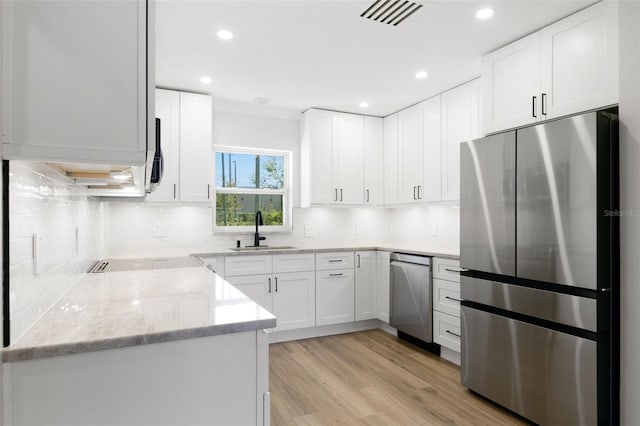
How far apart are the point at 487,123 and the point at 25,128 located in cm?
277

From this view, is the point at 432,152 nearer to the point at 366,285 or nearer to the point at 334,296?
the point at 366,285

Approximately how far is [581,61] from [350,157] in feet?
8.33

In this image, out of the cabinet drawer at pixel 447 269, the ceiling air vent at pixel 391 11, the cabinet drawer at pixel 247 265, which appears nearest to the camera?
the ceiling air vent at pixel 391 11

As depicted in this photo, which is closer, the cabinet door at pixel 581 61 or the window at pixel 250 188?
the cabinet door at pixel 581 61

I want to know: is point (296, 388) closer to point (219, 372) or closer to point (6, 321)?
point (219, 372)

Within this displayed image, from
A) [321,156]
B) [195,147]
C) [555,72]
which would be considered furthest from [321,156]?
[555,72]

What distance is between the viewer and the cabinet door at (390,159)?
4.39 meters

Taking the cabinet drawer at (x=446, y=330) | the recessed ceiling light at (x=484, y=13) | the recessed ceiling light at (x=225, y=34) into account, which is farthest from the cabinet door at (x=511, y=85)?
the recessed ceiling light at (x=225, y=34)

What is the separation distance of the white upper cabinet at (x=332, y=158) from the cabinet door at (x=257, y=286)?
3.43 feet

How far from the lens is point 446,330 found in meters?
3.24

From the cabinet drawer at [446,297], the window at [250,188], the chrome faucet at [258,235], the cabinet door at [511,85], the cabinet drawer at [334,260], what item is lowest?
the cabinet drawer at [446,297]

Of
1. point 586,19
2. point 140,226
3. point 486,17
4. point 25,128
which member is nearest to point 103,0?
point 25,128

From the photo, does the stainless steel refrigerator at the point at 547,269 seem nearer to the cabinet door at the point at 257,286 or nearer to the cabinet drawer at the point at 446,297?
the cabinet drawer at the point at 446,297

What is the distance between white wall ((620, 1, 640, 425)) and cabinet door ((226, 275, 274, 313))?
274 cm
